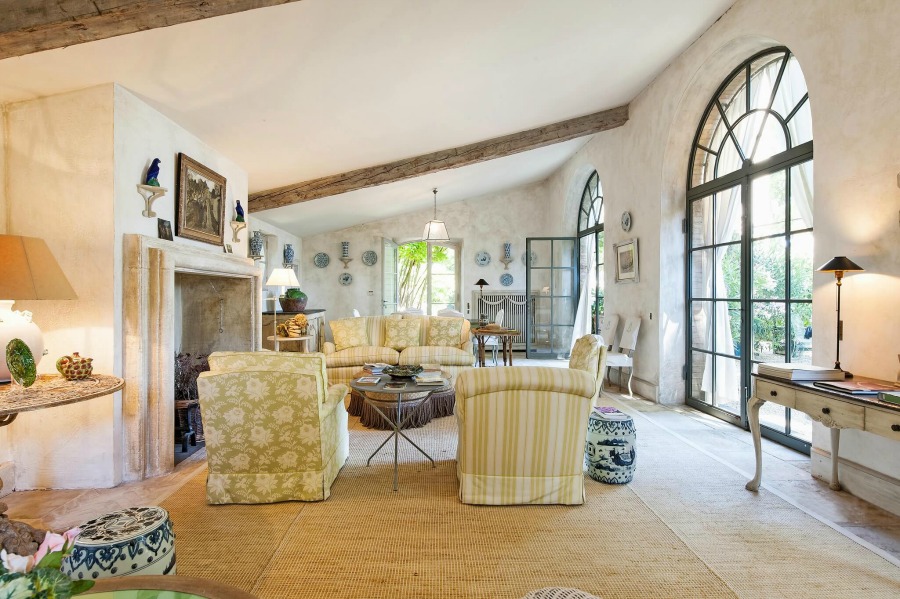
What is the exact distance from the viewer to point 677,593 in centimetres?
193

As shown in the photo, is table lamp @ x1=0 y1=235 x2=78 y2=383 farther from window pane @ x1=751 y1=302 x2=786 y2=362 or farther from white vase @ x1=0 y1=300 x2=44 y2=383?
window pane @ x1=751 y1=302 x2=786 y2=362

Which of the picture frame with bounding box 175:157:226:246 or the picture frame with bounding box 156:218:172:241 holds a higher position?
the picture frame with bounding box 175:157:226:246

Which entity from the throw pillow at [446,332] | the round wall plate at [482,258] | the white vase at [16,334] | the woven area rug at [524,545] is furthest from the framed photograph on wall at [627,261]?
the white vase at [16,334]

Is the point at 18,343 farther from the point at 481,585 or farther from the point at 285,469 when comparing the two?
the point at 481,585

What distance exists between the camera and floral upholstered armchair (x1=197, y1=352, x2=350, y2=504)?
104 inches

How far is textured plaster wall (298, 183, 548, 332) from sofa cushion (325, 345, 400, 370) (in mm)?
4531

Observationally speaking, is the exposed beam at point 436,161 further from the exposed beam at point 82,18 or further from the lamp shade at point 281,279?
the exposed beam at point 82,18

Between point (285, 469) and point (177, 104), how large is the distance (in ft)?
8.65

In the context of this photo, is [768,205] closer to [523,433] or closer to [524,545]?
[523,433]

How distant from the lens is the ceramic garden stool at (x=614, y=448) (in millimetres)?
3049

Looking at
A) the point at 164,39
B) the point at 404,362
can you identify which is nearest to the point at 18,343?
the point at 164,39

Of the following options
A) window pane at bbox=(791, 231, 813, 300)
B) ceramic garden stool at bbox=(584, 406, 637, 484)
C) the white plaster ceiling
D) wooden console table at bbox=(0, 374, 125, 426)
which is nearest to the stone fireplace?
wooden console table at bbox=(0, 374, 125, 426)

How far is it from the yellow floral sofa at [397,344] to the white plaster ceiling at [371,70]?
202 centimetres

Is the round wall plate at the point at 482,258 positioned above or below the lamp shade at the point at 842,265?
above
